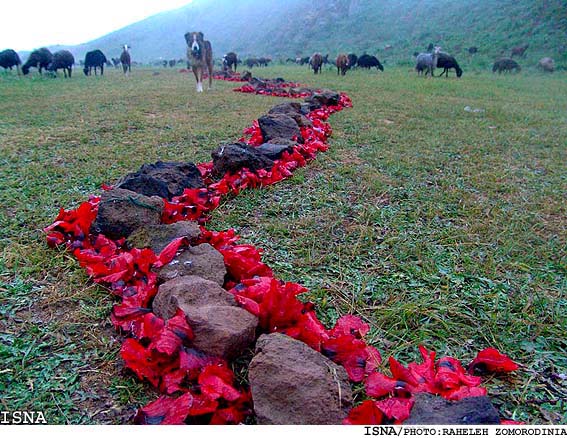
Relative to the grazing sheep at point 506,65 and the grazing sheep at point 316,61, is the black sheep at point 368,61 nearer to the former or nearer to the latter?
the grazing sheep at point 316,61

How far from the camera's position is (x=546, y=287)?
241 centimetres

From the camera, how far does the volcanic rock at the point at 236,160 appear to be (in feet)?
12.6

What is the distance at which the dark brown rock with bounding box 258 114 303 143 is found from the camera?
5055mm

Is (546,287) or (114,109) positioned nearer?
(546,287)

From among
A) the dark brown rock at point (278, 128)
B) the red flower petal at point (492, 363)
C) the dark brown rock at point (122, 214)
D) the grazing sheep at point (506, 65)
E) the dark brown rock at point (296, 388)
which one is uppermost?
the grazing sheep at point (506, 65)

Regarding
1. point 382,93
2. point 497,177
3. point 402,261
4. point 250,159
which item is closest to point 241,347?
point 402,261

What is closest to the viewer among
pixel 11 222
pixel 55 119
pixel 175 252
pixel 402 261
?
pixel 175 252

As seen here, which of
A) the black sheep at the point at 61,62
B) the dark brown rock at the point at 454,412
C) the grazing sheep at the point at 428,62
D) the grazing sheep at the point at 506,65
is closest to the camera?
the dark brown rock at the point at 454,412

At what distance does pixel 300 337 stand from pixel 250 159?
7.88ft

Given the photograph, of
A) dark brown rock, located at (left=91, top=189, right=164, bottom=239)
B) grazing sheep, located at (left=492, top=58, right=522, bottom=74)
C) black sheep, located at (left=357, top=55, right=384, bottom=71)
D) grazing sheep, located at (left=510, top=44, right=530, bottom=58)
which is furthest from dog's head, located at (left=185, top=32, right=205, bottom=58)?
grazing sheep, located at (left=510, top=44, right=530, bottom=58)

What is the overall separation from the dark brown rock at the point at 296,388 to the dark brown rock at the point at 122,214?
4.64 ft

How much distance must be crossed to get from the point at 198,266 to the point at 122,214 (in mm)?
782

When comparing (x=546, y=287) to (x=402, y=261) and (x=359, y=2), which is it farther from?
(x=359, y=2)

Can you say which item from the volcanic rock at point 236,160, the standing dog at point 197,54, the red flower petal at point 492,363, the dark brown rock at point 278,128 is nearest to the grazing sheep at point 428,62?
the standing dog at point 197,54
